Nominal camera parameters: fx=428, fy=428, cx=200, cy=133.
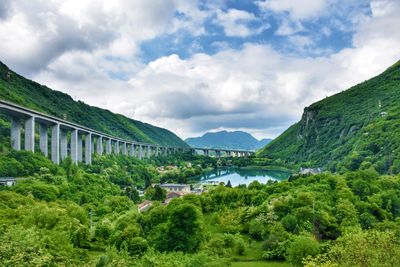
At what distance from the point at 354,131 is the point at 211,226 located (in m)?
109

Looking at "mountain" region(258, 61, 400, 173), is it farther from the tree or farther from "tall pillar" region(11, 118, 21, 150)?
"tall pillar" region(11, 118, 21, 150)

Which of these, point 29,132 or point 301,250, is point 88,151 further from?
point 301,250

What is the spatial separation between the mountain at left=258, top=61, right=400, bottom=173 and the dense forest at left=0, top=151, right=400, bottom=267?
40275 mm

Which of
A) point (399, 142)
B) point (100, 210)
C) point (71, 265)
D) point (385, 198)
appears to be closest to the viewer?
point (71, 265)

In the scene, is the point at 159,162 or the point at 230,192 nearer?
the point at 230,192

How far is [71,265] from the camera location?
19922 millimetres

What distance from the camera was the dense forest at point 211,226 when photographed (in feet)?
66.6

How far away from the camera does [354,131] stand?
13412cm

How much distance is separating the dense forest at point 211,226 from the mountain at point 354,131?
4028 cm

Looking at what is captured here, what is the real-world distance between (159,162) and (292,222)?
115 m

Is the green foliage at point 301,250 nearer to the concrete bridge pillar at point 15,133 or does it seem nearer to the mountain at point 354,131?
the concrete bridge pillar at point 15,133

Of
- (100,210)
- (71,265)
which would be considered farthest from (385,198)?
(71,265)

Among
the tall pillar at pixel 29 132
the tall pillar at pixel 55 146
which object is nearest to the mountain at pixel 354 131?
the tall pillar at pixel 55 146

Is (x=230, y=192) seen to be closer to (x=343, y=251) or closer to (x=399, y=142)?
(x=343, y=251)
